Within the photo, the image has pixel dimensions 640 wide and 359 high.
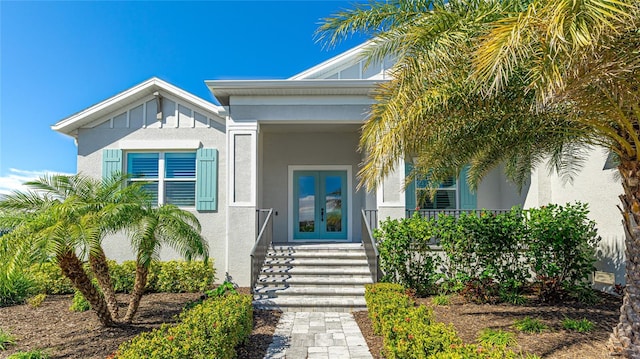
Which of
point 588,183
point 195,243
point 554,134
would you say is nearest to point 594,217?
point 588,183

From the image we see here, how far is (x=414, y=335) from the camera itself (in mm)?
3797

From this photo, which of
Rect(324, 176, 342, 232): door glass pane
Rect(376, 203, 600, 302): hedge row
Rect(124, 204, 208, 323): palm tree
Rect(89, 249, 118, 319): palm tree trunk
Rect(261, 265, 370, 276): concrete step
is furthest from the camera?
Rect(324, 176, 342, 232): door glass pane

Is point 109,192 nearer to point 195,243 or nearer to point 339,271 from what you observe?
point 195,243

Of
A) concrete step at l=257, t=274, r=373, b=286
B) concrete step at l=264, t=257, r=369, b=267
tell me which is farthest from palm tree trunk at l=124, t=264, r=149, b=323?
concrete step at l=264, t=257, r=369, b=267

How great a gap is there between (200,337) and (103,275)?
3230 mm

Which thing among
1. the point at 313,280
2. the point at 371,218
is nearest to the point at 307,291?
the point at 313,280

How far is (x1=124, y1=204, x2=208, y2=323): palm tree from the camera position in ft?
18.7

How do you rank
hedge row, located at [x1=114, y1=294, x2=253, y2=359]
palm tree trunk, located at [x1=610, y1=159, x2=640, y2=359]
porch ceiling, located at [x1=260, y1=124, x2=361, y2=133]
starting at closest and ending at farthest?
hedge row, located at [x1=114, y1=294, x2=253, y2=359]
palm tree trunk, located at [x1=610, y1=159, x2=640, y2=359]
porch ceiling, located at [x1=260, y1=124, x2=361, y2=133]

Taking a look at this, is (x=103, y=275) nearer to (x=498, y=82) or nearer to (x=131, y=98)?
(x=131, y=98)

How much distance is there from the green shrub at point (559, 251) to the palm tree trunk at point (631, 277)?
2856 millimetres

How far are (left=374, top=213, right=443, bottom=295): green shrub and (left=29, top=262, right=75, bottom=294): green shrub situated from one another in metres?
7.50

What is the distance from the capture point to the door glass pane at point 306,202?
1171 cm

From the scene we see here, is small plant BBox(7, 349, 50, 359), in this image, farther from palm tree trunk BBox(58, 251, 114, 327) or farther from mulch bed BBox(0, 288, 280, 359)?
palm tree trunk BBox(58, 251, 114, 327)

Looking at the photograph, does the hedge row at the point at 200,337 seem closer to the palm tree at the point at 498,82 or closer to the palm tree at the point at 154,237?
the palm tree at the point at 154,237
